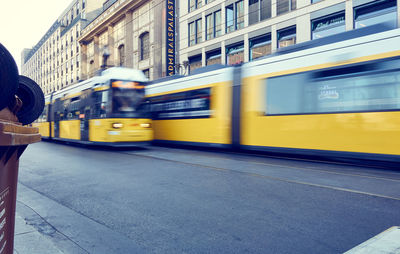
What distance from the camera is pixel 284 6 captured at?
19094 millimetres

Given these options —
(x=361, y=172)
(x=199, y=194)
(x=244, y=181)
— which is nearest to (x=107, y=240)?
(x=199, y=194)

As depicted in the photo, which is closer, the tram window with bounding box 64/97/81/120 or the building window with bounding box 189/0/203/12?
the tram window with bounding box 64/97/81/120

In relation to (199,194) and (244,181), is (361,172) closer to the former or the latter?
(244,181)

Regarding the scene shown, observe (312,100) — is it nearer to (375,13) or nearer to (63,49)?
(375,13)

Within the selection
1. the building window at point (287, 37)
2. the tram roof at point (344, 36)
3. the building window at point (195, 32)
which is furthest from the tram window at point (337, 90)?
the building window at point (195, 32)

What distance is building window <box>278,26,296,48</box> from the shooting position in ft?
61.3

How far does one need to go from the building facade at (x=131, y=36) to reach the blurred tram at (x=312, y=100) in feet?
54.8

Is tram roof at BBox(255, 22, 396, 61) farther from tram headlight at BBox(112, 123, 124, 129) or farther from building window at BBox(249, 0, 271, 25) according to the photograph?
building window at BBox(249, 0, 271, 25)

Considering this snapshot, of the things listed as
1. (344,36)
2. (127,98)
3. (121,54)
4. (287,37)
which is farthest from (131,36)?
(344,36)

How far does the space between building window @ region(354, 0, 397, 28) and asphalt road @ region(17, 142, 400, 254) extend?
36.1 ft

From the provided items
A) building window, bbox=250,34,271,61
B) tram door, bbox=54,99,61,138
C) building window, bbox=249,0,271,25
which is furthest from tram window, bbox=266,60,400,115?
tram door, bbox=54,99,61,138

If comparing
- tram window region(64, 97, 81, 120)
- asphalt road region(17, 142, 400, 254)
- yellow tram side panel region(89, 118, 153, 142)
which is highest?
tram window region(64, 97, 81, 120)

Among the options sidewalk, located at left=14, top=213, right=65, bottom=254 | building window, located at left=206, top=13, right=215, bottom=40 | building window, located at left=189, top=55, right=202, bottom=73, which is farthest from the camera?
building window, located at left=189, top=55, right=202, bottom=73

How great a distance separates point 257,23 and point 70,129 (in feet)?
45.4
